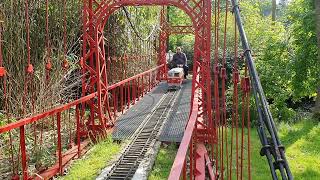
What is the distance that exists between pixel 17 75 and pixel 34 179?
7.46ft

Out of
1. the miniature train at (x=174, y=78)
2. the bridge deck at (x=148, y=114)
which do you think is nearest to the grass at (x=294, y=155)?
the bridge deck at (x=148, y=114)

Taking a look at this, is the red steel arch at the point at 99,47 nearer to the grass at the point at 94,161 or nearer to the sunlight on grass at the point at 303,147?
the grass at the point at 94,161

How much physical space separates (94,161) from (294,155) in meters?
4.23

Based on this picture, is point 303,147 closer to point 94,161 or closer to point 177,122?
point 177,122

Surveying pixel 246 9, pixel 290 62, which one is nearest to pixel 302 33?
pixel 290 62

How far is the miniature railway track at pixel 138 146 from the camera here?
206 inches

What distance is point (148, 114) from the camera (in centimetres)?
866

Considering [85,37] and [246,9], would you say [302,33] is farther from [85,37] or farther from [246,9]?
[246,9]

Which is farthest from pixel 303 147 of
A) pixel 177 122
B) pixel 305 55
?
pixel 305 55

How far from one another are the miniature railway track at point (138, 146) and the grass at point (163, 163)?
9.3 inches

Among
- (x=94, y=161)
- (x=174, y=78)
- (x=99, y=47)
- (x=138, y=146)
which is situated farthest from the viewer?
(x=174, y=78)

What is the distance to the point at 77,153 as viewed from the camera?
5793mm

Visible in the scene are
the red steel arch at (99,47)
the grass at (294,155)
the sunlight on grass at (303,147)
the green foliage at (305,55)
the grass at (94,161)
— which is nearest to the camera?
the grass at (94,161)

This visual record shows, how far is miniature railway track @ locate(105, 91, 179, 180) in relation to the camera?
524 cm
